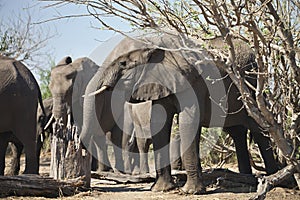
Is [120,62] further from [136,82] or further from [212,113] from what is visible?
[212,113]

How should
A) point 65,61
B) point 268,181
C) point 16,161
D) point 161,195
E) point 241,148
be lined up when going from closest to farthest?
point 268,181 → point 161,195 → point 241,148 → point 16,161 → point 65,61

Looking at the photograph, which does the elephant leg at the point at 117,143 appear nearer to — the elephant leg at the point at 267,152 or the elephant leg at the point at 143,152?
the elephant leg at the point at 143,152

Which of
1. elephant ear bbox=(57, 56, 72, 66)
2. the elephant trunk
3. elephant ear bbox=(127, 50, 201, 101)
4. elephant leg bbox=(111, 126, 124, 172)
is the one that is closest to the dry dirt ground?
elephant ear bbox=(127, 50, 201, 101)

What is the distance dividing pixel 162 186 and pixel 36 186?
4.97ft

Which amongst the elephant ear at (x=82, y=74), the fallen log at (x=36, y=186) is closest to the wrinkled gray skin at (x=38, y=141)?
the elephant ear at (x=82, y=74)

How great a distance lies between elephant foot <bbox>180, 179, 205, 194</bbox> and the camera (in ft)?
20.3

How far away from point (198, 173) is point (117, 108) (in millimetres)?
3660

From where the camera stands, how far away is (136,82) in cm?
671

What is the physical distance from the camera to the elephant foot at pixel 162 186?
257 inches

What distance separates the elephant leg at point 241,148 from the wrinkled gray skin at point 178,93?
48cm

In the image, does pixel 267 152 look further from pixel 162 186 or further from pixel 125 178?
pixel 125 178

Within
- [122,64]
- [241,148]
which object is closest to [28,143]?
[122,64]

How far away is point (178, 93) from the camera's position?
6395 mm

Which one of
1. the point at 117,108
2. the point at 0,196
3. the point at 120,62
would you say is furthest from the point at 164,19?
the point at 117,108
